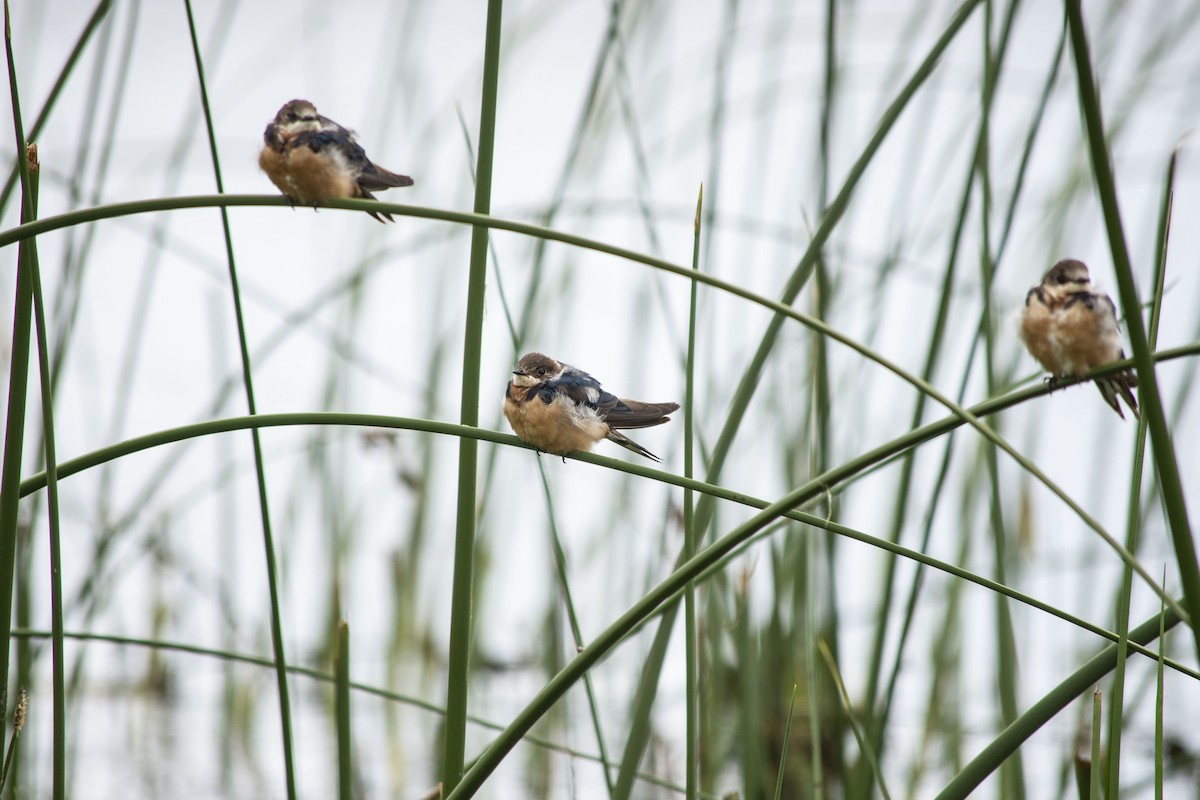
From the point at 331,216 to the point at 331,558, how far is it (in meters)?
1.29

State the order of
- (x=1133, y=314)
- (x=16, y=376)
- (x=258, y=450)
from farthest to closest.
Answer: (x=258, y=450)
(x=16, y=376)
(x=1133, y=314)

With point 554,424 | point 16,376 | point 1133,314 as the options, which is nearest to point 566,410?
point 554,424

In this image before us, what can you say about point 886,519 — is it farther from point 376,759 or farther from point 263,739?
point 263,739

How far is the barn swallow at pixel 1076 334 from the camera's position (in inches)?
70.4

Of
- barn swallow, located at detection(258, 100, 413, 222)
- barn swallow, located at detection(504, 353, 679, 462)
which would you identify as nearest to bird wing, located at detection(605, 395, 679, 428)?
barn swallow, located at detection(504, 353, 679, 462)

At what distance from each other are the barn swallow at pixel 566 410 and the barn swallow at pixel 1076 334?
0.76 meters

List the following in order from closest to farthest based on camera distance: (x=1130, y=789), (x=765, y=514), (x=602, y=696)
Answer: (x=765, y=514) → (x=1130, y=789) → (x=602, y=696)

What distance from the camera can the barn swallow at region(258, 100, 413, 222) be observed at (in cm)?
177

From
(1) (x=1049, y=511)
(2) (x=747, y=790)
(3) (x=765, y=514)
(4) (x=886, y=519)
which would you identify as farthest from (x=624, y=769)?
(1) (x=1049, y=511)

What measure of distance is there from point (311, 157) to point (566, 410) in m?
0.82

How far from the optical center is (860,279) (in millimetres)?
3680

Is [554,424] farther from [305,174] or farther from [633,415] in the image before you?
[305,174]

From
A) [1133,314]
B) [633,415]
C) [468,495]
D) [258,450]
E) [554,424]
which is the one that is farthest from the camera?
[633,415]

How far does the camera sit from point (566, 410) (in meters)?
2.34
